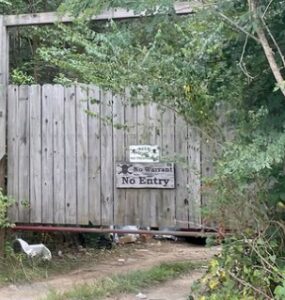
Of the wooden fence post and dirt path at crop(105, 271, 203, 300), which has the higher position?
the wooden fence post

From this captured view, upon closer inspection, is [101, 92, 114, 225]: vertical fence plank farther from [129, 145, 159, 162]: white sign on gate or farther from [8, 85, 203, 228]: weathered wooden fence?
[129, 145, 159, 162]: white sign on gate

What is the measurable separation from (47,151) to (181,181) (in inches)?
60.1

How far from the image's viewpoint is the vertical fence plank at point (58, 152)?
6.59m

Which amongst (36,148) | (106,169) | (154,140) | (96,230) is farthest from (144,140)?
(36,148)

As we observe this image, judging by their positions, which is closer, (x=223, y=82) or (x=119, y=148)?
(x=223, y=82)

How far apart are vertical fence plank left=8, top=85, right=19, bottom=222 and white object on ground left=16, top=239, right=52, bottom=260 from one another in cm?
51

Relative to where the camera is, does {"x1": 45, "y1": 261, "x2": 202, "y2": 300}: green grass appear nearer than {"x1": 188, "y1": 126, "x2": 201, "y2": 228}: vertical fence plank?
Yes

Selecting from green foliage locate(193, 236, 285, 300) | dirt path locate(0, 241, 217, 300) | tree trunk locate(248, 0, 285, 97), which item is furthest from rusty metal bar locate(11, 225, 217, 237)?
tree trunk locate(248, 0, 285, 97)

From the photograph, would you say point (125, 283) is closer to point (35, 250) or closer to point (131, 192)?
point (131, 192)

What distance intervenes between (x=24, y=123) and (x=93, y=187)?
42.1 inches

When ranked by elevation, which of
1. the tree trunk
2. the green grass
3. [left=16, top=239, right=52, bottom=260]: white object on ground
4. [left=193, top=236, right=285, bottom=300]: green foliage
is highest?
the tree trunk

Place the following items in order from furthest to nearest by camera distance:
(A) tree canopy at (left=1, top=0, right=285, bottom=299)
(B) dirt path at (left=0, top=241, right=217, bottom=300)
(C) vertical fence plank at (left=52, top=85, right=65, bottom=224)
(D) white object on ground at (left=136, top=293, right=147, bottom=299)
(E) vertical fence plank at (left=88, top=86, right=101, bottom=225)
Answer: (C) vertical fence plank at (left=52, top=85, right=65, bottom=224), (E) vertical fence plank at (left=88, top=86, right=101, bottom=225), (B) dirt path at (left=0, top=241, right=217, bottom=300), (D) white object on ground at (left=136, top=293, right=147, bottom=299), (A) tree canopy at (left=1, top=0, right=285, bottom=299)

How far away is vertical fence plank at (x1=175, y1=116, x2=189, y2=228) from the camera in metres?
6.18

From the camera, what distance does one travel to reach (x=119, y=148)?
6.39 metres
